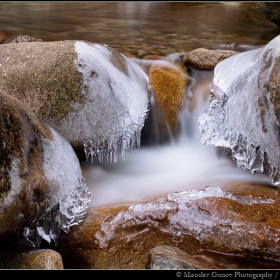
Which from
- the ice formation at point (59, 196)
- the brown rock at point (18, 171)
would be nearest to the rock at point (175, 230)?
the ice formation at point (59, 196)

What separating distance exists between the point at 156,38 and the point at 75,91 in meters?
4.63

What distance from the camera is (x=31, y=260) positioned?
267cm

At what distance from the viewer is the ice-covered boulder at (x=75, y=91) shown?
160 inches

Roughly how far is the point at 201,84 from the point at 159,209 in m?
2.75

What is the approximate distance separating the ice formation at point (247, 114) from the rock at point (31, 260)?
244cm

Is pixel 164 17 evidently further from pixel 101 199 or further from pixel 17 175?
pixel 17 175

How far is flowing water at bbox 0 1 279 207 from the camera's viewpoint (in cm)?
422

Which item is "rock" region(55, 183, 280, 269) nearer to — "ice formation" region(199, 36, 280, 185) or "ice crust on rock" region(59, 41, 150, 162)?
"ice formation" region(199, 36, 280, 185)

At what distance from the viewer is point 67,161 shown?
367cm

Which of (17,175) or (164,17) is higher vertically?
(164,17)

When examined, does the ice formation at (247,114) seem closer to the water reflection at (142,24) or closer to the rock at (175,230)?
the rock at (175,230)

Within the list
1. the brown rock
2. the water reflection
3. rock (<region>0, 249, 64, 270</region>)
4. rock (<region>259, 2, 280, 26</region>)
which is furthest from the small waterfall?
rock (<region>259, 2, 280, 26</region>)
